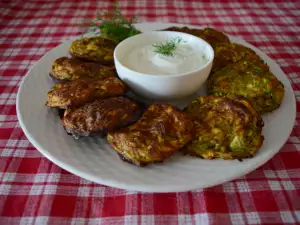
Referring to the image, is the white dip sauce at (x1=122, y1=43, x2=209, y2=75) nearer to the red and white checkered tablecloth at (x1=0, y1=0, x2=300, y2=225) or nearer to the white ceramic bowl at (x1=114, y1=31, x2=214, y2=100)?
the white ceramic bowl at (x1=114, y1=31, x2=214, y2=100)

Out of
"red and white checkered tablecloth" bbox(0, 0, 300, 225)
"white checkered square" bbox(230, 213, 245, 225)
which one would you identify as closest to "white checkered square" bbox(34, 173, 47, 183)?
"red and white checkered tablecloth" bbox(0, 0, 300, 225)

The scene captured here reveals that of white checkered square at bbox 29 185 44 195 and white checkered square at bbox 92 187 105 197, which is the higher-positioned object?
white checkered square at bbox 92 187 105 197

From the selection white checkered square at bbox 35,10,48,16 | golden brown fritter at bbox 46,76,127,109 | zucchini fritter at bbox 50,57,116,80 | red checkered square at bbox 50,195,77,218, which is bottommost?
white checkered square at bbox 35,10,48,16

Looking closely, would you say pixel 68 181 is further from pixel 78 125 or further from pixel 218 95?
pixel 218 95

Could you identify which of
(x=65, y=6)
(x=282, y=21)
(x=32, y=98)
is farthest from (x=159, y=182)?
(x=65, y=6)

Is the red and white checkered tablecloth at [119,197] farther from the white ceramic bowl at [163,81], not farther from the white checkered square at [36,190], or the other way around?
the white ceramic bowl at [163,81]

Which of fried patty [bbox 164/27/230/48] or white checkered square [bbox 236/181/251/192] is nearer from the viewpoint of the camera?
white checkered square [bbox 236/181/251/192]

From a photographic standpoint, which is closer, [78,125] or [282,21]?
[78,125]
